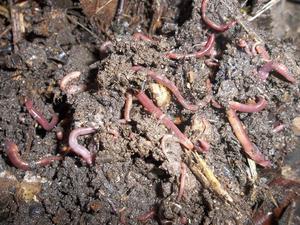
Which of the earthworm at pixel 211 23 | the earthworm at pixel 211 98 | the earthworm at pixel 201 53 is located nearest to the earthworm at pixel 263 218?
the earthworm at pixel 211 98

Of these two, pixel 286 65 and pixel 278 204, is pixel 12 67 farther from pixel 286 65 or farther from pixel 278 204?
pixel 278 204

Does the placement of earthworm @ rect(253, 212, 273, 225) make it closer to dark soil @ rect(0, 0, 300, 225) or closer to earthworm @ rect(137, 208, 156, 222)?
dark soil @ rect(0, 0, 300, 225)

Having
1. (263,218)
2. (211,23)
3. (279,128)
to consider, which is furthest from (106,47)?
(263,218)

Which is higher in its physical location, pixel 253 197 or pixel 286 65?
pixel 286 65

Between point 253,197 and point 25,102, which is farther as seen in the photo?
point 25,102

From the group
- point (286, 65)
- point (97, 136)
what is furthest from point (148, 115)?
point (286, 65)

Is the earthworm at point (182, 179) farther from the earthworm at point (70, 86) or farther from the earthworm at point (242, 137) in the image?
the earthworm at point (70, 86)
